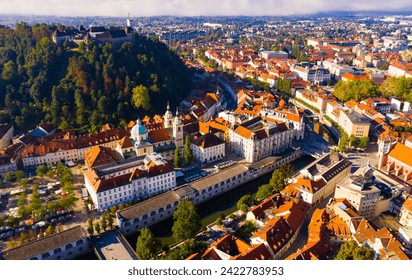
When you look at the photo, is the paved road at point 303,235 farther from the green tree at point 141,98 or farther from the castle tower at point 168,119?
the green tree at point 141,98

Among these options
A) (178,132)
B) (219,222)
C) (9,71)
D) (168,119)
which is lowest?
(219,222)

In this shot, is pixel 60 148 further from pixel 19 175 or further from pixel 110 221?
pixel 110 221

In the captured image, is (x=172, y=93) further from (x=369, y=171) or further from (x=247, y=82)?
(x=369, y=171)

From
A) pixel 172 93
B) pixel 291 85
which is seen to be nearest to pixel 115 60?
pixel 172 93

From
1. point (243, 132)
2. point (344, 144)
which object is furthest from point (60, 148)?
point (344, 144)

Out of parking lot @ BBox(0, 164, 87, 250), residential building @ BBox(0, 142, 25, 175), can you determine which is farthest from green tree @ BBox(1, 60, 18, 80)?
parking lot @ BBox(0, 164, 87, 250)
